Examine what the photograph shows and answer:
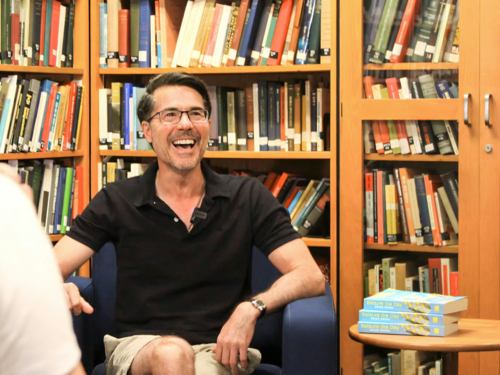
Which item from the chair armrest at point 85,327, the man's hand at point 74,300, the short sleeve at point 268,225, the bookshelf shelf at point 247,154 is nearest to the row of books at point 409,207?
the bookshelf shelf at point 247,154

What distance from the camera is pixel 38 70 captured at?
2496 millimetres

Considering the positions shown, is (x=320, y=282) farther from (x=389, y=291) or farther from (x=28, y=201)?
(x=28, y=201)

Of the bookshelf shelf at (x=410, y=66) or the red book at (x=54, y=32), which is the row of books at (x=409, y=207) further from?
the red book at (x=54, y=32)

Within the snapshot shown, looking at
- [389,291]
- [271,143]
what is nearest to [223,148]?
[271,143]

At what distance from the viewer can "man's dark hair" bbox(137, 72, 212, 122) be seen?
6.72ft

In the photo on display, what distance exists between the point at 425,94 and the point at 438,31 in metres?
0.25

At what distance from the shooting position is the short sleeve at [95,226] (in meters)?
1.91

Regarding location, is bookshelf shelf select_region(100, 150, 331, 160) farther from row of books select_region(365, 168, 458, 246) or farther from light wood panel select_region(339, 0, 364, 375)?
row of books select_region(365, 168, 458, 246)

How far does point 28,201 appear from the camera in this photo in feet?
1.59

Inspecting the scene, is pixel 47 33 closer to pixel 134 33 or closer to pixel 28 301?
pixel 134 33

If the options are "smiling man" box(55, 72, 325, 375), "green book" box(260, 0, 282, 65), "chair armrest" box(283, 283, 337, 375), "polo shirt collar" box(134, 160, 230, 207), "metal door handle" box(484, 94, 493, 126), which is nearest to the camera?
"chair armrest" box(283, 283, 337, 375)

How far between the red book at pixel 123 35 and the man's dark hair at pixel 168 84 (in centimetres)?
68

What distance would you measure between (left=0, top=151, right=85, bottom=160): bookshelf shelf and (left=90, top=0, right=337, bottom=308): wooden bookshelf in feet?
0.29

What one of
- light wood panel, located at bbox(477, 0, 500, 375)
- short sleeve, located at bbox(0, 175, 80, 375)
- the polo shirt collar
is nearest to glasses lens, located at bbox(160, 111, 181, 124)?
the polo shirt collar
